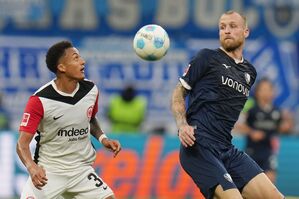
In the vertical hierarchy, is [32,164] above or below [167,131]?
above

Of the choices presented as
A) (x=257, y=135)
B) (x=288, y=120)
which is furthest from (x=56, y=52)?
(x=288, y=120)

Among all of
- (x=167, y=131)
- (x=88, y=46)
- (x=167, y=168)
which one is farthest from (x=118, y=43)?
(x=167, y=168)

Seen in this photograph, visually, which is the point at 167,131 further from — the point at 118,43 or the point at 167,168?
the point at 167,168

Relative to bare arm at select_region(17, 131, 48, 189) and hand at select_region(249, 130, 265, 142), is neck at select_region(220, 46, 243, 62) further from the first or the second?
hand at select_region(249, 130, 265, 142)

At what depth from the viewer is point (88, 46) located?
2003cm

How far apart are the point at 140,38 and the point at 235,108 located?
1161 millimetres

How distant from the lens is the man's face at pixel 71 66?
9.47m

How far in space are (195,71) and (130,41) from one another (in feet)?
35.2

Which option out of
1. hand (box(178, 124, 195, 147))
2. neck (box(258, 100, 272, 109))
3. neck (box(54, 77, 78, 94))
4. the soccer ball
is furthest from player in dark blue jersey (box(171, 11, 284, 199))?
neck (box(258, 100, 272, 109))

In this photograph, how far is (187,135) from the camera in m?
9.15

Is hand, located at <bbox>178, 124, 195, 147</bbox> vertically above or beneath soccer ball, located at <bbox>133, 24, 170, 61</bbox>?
beneath

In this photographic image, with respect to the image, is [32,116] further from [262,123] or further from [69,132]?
[262,123]

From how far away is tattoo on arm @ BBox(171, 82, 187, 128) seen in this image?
928 cm

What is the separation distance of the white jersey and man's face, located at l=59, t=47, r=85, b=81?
0.62 feet
